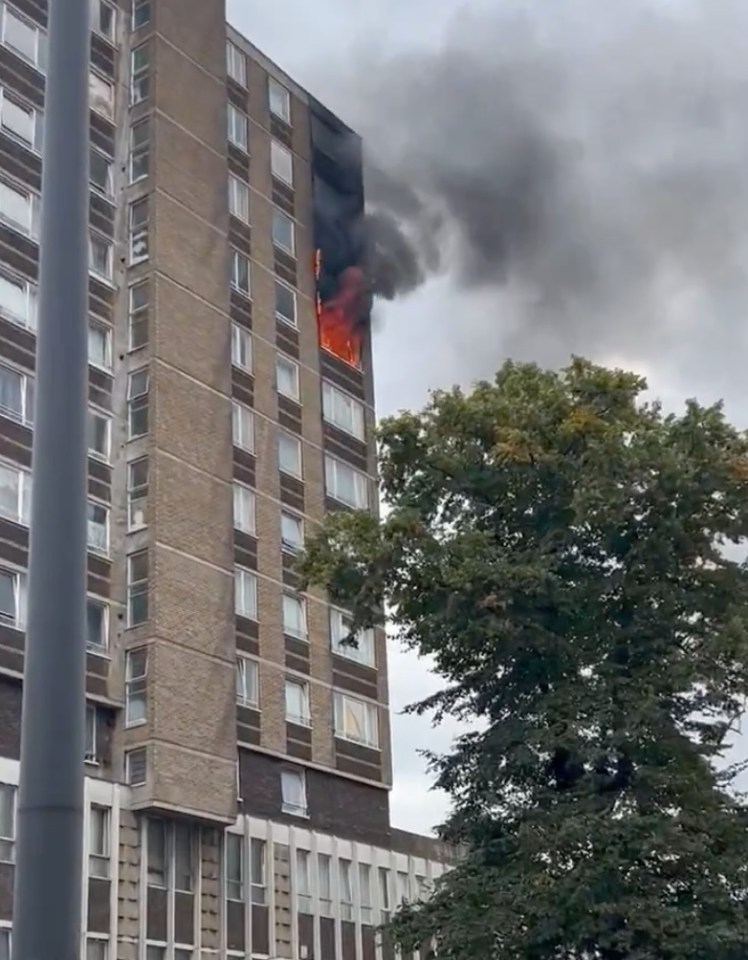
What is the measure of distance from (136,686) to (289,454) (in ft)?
39.5

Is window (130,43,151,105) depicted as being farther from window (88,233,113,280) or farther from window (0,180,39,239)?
window (0,180,39,239)

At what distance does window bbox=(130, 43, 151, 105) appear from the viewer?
45531 mm

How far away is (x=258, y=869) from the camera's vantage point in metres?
40.8

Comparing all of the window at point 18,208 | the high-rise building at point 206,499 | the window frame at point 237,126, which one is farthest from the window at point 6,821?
the window frame at point 237,126

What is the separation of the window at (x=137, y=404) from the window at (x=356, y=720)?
11328 mm

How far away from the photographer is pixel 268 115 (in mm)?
52156

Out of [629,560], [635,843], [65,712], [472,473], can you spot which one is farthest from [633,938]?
[65,712]

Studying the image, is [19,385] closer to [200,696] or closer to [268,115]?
[200,696]

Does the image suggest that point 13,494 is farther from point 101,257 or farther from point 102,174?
point 102,174

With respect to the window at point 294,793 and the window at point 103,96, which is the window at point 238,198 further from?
the window at point 294,793

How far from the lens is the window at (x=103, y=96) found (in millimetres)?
44562

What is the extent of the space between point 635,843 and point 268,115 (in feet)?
117

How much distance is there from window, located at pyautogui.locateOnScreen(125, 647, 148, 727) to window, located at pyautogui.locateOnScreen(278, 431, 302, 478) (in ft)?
34.4

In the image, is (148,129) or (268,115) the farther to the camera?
(268,115)
